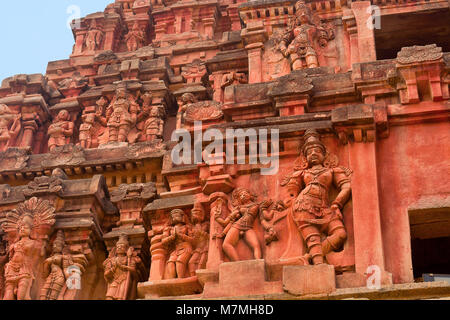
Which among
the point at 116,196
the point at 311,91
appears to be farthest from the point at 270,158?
the point at 116,196

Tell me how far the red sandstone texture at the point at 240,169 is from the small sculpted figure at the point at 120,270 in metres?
0.03

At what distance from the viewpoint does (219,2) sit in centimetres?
2417

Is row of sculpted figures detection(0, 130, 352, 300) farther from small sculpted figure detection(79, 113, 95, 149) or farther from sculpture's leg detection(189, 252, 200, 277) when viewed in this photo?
small sculpted figure detection(79, 113, 95, 149)

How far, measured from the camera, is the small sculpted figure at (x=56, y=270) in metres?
15.2

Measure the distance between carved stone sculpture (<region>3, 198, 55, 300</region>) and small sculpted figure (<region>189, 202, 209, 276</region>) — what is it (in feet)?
10.2

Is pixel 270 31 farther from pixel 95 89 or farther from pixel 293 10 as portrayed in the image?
pixel 95 89

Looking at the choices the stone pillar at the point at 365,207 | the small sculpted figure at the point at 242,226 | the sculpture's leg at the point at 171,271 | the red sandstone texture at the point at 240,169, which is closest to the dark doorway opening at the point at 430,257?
the red sandstone texture at the point at 240,169

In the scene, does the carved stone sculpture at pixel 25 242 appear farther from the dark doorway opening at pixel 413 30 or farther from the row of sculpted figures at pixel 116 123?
the dark doorway opening at pixel 413 30

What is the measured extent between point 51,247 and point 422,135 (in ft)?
→ 24.5

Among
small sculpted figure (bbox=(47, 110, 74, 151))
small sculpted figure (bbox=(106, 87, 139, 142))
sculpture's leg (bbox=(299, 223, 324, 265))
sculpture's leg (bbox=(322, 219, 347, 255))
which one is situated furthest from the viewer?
small sculpted figure (bbox=(47, 110, 74, 151))

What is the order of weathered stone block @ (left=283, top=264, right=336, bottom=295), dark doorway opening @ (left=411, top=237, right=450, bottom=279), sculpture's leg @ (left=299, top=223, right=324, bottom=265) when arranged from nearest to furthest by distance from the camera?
1. weathered stone block @ (left=283, top=264, right=336, bottom=295)
2. sculpture's leg @ (left=299, top=223, right=324, bottom=265)
3. dark doorway opening @ (left=411, top=237, right=450, bottom=279)

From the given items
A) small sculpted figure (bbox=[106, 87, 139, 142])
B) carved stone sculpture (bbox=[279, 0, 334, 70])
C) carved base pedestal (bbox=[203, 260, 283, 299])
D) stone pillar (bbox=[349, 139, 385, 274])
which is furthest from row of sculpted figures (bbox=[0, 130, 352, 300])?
small sculpted figure (bbox=[106, 87, 139, 142])

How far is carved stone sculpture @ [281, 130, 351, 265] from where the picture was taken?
42.4ft
